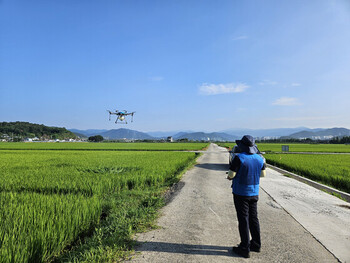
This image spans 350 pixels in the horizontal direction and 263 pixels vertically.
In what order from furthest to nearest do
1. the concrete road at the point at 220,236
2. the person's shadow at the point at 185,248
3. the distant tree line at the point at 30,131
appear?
the distant tree line at the point at 30,131, the person's shadow at the point at 185,248, the concrete road at the point at 220,236

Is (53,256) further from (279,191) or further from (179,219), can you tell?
(279,191)

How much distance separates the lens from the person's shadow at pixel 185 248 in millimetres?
3414

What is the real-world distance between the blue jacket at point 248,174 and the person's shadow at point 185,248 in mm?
997

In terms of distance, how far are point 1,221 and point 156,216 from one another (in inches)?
120

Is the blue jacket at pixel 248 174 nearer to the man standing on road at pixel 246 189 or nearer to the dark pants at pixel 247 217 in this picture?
the man standing on road at pixel 246 189

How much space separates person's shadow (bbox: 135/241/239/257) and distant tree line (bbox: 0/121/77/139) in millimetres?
148019

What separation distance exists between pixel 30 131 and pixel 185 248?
6762 inches

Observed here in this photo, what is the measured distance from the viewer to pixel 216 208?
5879 mm

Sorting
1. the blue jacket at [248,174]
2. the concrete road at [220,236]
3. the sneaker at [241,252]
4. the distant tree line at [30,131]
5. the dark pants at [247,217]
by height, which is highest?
the distant tree line at [30,131]

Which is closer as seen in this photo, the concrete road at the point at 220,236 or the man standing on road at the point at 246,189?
the concrete road at the point at 220,236

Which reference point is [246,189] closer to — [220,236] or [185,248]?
[220,236]

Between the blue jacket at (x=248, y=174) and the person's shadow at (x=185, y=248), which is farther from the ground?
the blue jacket at (x=248, y=174)

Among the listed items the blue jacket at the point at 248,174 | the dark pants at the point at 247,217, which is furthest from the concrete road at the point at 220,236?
the blue jacket at the point at 248,174

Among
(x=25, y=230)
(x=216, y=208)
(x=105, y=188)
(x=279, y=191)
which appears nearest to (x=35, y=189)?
(x=105, y=188)
